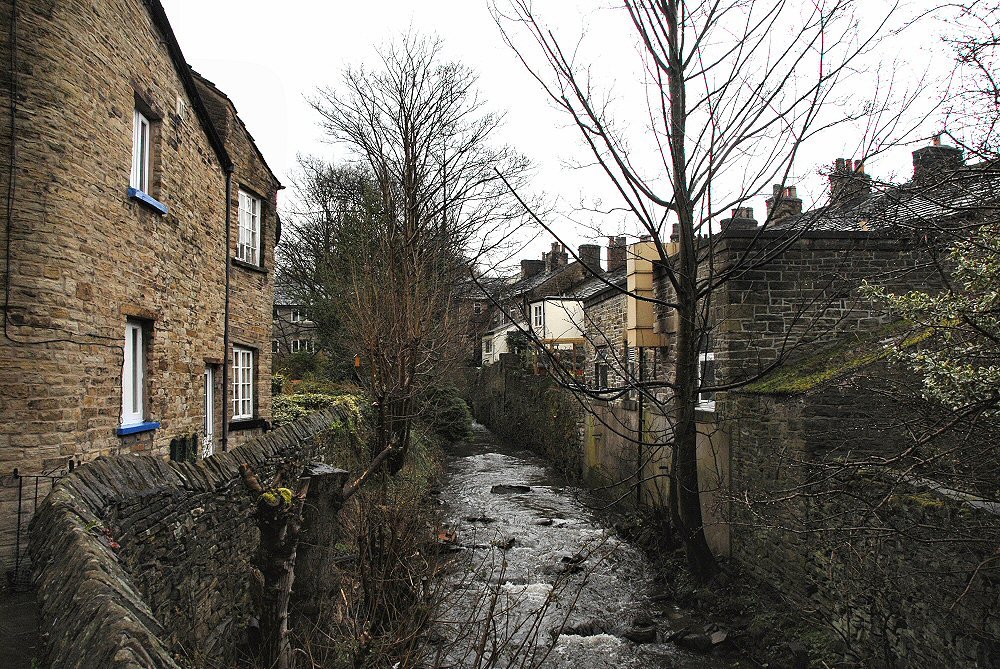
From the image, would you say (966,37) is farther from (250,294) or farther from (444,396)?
(444,396)

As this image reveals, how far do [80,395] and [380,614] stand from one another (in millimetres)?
3885

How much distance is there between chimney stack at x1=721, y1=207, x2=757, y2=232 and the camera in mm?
9852

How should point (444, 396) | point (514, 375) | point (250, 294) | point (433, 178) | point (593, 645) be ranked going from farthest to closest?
1. point (514, 375)
2. point (444, 396)
3. point (433, 178)
4. point (250, 294)
5. point (593, 645)

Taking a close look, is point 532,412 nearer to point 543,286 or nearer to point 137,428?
point 543,286

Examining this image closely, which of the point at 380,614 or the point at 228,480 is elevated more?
the point at 228,480

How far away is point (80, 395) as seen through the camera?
278 inches

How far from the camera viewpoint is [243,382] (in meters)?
13.4

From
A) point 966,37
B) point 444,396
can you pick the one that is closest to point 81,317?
point 966,37

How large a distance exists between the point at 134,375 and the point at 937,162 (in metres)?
9.22

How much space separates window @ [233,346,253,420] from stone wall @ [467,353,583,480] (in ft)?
32.7

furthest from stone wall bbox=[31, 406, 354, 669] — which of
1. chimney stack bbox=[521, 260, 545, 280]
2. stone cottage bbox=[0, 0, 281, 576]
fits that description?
chimney stack bbox=[521, 260, 545, 280]

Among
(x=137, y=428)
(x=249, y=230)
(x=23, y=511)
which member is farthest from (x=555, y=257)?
(x=23, y=511)

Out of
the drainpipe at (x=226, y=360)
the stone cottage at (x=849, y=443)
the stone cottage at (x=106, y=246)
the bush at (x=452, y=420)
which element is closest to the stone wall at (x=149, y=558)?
the stone cottage at (x=106, y=246)

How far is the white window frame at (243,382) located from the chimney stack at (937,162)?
11.4m
